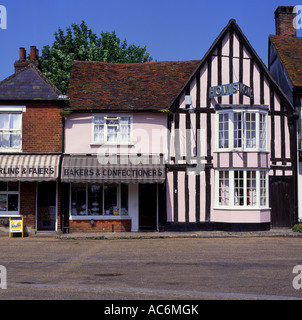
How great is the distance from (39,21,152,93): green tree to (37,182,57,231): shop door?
15.5 meters

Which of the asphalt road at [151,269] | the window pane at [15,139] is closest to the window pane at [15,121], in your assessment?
the window pane at [15,139]

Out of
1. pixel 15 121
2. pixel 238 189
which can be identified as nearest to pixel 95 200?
pixel 15 121

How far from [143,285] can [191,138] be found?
14175 mm

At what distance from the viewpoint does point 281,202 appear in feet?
79.2

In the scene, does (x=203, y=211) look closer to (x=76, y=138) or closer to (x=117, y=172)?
(x=117, y=172)

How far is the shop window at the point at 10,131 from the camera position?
23.4 meters

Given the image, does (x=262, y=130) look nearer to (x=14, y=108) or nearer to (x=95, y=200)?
(x=95, y=200)

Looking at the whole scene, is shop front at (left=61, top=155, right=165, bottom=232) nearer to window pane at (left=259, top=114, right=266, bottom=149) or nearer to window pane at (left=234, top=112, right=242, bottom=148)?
window pane at (left=234, top=112, right=242, bottom=148)

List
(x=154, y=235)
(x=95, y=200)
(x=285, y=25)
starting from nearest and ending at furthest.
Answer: (x=154, y=235) < (x=95, y=200) < (x=285, y=25)

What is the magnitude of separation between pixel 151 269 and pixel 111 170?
421 inches

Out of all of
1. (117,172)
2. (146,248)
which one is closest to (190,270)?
(146,248)

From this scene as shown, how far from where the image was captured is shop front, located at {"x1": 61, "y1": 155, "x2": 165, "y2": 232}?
22516 millimetres

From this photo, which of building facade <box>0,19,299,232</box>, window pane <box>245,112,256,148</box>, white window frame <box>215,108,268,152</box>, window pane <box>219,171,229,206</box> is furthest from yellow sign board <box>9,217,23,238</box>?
window pane <box>245,112,256,148</box>

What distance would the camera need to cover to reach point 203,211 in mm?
23406
